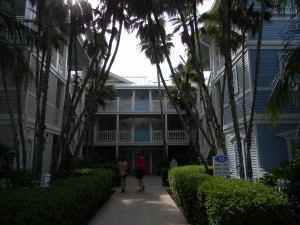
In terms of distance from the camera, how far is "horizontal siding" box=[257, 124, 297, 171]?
11.6 meters

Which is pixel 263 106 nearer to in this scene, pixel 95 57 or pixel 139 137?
pixel 95 57

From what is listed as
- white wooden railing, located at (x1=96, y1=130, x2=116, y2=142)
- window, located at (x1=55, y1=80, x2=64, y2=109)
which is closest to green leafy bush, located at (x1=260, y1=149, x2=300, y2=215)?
window, located at (x1=55, y1=80, x2=64, y2=109)

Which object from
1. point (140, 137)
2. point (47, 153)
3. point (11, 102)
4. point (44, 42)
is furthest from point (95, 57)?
point (140, 137)

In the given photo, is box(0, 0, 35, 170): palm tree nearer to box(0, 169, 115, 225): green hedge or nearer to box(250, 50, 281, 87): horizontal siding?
box(0, 169, 115, 225): green hedge

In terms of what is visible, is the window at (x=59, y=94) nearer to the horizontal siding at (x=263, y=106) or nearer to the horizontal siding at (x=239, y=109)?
the horizontal siding at (x=239, y=109)

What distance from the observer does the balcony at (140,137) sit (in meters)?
25.0

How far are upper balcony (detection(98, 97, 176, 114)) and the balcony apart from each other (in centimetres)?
195

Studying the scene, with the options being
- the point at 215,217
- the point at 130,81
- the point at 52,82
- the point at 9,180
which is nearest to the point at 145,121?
the point at 130,81

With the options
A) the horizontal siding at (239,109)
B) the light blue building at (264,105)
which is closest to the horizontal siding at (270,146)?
the light blue building at (264,105)

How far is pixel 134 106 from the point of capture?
2578 centimetres

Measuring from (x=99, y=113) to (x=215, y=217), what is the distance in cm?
2249

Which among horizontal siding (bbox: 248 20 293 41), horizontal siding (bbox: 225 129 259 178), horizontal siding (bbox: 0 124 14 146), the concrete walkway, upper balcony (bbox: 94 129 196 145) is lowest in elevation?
the concrete walkway

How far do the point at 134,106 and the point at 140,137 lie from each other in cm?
293

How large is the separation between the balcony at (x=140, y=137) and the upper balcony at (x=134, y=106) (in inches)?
76.7
